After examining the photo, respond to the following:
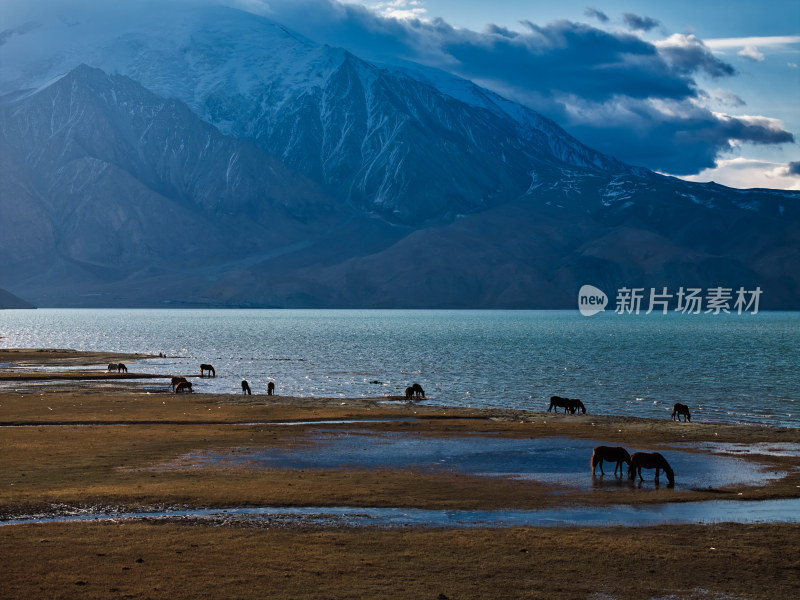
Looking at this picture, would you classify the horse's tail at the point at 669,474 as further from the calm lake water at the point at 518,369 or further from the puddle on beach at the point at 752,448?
the calm lake water at the point at 518,369

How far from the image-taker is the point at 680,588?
64.6ft

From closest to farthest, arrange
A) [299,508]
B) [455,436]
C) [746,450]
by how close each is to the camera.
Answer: [299,508] < [746,450] < [455,436]

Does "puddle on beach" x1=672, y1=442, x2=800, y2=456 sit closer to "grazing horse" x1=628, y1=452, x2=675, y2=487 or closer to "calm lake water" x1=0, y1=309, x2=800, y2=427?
"grazing horse" x1=628, y1=452, x2=675, y2=487

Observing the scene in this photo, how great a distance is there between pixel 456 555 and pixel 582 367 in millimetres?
88130

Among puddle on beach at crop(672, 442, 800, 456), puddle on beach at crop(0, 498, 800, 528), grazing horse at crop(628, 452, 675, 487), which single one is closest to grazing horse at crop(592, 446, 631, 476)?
grazing horse at crop(628, 452, 675, 487)

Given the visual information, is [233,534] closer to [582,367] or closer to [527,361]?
[582,367]

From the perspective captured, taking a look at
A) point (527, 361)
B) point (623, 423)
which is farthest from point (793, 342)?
point (623, 423)

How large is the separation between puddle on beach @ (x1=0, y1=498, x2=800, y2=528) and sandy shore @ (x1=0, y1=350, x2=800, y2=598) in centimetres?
75

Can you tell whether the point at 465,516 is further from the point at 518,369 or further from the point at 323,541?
the point at 518,369

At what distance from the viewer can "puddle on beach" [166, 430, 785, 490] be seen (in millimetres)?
33000

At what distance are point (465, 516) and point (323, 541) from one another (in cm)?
488

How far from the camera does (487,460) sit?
3738 centimetres

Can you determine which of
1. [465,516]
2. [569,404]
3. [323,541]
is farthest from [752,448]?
[323,541]

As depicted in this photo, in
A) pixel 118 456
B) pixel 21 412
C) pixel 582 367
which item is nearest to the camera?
pixel 118 456
